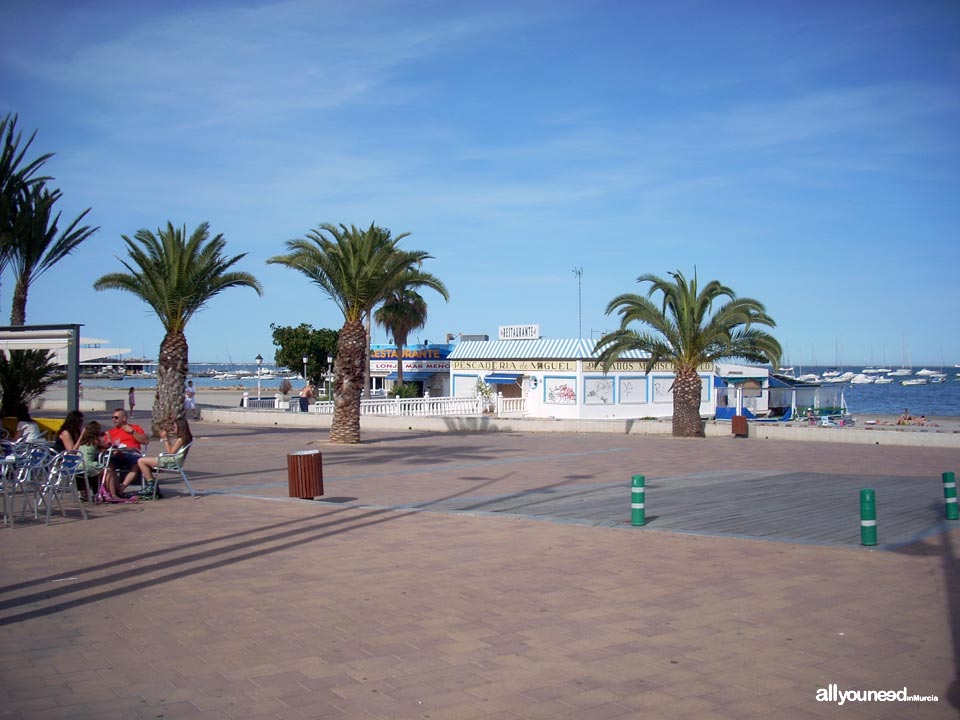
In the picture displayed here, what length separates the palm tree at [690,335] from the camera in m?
28.9

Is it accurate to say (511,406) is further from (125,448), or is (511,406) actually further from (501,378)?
(125,448)

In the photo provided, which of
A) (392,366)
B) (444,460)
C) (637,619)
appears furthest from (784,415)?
(637,619)

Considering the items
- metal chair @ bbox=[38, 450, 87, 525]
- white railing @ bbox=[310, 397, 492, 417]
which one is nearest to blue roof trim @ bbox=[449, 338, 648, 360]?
white railing @ bbox=[310, 397, 492, 417]

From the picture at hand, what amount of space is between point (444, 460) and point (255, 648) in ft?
45.8

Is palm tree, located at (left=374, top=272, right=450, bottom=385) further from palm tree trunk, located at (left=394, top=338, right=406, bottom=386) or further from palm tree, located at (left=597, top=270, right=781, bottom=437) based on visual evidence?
palm tree, located at (left=597, top=270, right=781, bottom=437)

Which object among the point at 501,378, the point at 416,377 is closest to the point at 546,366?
the point at 501,378

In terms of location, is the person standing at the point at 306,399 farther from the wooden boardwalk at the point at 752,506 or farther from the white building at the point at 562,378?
the wooden boardwalk at the point at 752,506

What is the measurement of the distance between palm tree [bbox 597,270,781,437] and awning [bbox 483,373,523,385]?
13811 mm

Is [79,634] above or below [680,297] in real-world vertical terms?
below

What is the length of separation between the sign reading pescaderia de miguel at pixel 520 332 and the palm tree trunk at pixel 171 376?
22.7 meters

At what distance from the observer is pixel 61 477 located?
11070mm

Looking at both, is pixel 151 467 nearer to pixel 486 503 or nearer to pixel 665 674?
pixel 486 503

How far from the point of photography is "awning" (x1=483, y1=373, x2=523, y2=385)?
43906 millimetres

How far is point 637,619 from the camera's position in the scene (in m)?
6.84
